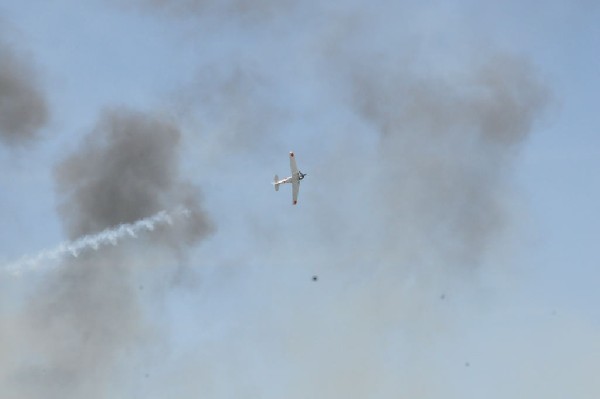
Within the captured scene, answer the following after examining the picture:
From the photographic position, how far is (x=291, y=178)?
90.3 m
